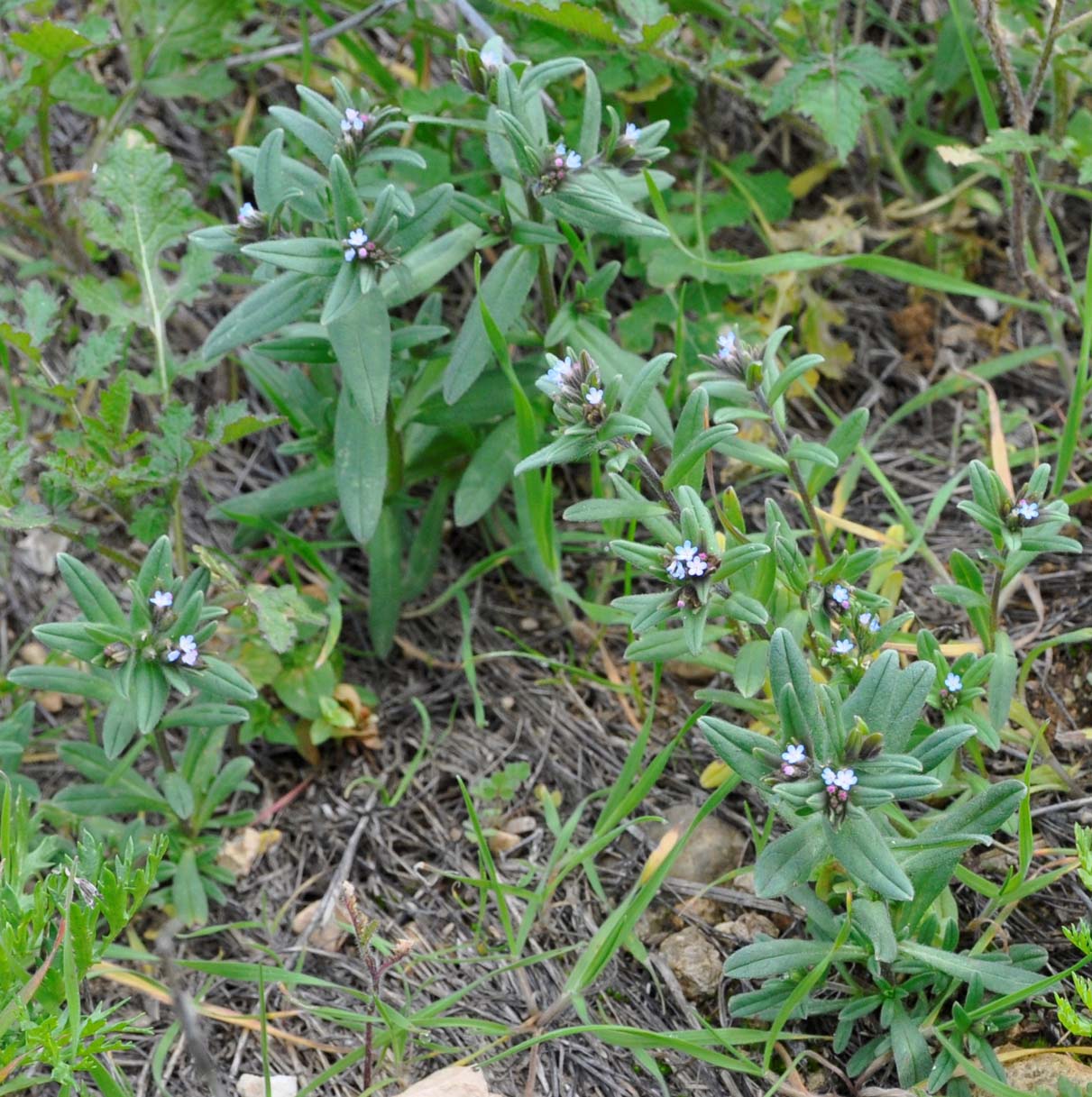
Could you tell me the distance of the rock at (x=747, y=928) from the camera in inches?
114

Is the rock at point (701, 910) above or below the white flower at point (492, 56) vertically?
below

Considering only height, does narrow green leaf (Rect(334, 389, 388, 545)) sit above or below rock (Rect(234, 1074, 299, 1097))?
above

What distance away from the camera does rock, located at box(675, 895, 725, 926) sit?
2.98 metres

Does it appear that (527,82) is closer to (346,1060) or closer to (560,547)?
(560,547)

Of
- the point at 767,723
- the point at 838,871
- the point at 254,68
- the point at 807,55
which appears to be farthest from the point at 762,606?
the point at 254,68

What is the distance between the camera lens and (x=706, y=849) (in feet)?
10.2

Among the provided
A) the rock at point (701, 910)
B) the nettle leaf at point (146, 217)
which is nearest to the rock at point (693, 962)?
the rock at point (701, 910)

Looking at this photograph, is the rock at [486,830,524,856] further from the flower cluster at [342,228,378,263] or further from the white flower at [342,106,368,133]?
the white flower at [342,106,368,133]

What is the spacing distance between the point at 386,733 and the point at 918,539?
1609mm

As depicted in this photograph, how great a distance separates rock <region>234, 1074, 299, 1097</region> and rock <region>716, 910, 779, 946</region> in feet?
3.49

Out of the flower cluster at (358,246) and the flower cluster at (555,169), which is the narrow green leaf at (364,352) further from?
the flower cluster at (555,169)

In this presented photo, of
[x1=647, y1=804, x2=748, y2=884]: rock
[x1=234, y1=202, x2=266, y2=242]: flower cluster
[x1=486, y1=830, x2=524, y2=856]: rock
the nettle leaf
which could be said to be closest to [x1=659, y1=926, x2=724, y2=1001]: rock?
[x1=647, y1=804, x2=748, y2=884]: rock

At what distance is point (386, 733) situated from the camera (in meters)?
3.58

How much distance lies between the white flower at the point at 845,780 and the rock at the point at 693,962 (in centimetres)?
76
